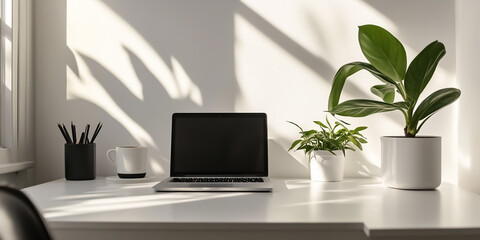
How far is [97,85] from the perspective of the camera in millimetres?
1714

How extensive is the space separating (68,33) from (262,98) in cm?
74

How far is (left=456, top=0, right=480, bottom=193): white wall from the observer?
1.48m

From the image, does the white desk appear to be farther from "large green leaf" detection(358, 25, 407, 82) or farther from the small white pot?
"large green leaf" detection(358, 25, 407, 82)

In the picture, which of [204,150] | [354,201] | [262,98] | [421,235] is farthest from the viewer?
[262,98]

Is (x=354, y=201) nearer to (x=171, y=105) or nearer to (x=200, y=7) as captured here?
(x=171, y=105)

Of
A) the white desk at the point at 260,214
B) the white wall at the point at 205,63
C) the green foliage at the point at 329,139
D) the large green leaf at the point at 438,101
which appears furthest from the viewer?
the white wall at the point at 205,63

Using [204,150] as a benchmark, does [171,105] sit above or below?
above

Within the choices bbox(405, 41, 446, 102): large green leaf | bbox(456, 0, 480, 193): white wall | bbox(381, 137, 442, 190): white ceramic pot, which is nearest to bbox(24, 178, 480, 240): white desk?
bbox(381, 137, 442, 190): white ceramic pot

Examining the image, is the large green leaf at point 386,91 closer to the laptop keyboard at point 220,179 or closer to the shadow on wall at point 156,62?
the shadow on wall at point 156,62

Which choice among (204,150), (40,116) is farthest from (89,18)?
(204,150)

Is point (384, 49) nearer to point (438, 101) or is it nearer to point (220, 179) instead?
point (438, 101)

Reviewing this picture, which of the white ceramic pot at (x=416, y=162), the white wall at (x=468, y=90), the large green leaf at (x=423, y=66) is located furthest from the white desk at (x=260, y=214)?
the large green leaf at (x=423, y=66)

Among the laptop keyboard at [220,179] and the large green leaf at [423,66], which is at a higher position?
the large green leaf at [423,66]

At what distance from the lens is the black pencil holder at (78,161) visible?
5.11 ft
